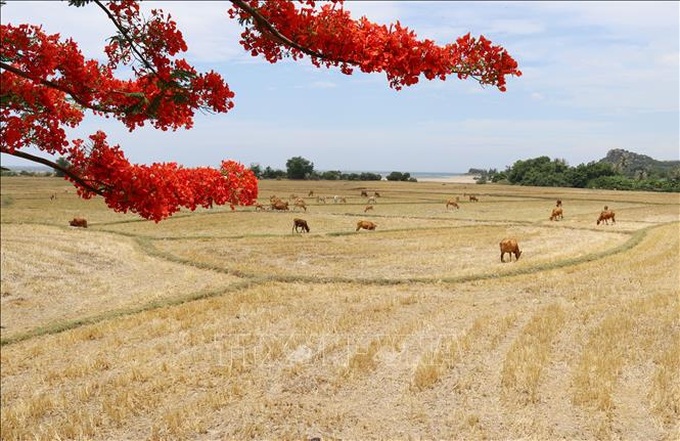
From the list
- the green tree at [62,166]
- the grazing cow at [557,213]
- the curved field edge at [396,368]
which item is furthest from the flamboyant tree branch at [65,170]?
the grazing cow at [557,213]

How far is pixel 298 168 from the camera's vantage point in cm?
2500

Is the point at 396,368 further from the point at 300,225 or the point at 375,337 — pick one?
the point at 300,225

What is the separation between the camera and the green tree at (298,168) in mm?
24344

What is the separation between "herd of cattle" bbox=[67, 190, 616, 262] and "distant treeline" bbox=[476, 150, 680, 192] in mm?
1346

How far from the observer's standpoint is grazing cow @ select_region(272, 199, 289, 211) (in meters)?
34.7

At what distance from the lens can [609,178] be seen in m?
8.14

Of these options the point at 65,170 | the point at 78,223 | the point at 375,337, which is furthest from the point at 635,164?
the point at 78,223

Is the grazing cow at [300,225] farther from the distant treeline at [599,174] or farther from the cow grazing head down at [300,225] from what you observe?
the distant treeline at [599,174]

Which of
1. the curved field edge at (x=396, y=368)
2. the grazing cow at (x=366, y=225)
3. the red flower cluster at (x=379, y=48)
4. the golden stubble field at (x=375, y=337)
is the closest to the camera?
the red flower cluster at (x=379, y=48)

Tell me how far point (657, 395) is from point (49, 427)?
9.77 metres

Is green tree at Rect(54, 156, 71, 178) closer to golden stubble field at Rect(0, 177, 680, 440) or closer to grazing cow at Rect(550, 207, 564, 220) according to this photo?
golden stubble field at Rect(0, 177, 680, 440)

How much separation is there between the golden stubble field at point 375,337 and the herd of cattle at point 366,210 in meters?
0.31

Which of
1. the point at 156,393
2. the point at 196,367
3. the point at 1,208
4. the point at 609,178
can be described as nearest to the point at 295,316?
the point at 196,367

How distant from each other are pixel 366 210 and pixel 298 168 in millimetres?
11688
